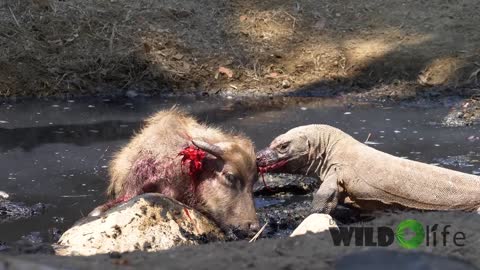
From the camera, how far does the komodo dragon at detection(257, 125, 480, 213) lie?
736 cm

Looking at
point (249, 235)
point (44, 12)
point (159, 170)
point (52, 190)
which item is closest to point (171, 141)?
point (159, 170)

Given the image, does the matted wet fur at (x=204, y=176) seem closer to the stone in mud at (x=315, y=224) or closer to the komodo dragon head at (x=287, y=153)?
the komodo dragon head at (x=287, y=153)

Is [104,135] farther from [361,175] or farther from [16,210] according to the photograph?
[361,175]

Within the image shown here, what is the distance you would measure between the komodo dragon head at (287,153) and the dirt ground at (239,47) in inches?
187

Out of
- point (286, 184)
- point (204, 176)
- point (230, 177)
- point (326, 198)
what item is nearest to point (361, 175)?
point (326, 198)

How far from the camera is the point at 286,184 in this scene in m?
8.35

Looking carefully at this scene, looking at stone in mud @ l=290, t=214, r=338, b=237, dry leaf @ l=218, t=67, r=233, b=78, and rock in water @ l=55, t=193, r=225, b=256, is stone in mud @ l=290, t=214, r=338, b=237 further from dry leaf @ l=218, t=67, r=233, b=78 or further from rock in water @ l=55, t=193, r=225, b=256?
dry leaf @ l=218, t=67, r=233, b=78

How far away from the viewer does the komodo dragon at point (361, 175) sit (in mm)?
7363

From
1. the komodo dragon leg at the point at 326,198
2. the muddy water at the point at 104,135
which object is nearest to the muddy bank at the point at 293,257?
the komodo dragon leg at the point at 326,198

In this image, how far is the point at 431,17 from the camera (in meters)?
14.5

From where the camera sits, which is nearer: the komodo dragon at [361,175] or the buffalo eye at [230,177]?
the buffalo eye at [230,177]

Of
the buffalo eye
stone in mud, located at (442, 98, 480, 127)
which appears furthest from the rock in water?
stone in mud, located at (442, 98, 480, 127)

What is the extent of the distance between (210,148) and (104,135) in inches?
140

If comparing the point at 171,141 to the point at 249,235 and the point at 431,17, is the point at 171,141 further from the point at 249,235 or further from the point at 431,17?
the point at 431,17
